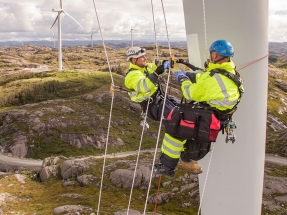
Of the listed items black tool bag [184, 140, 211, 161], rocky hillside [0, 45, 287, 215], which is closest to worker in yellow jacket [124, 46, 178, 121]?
black tool bag [184, 140, 211, 161]

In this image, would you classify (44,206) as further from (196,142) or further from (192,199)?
(196,142)

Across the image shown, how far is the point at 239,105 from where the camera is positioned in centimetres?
752

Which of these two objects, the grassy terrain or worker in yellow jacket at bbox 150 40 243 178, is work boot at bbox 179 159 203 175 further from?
the grassy terrain

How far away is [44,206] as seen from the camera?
41.4 meters

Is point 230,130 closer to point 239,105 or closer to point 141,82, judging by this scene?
point 239,105

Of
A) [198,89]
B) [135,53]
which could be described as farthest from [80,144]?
[198,89]

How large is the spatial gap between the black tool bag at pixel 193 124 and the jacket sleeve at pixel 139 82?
145cm

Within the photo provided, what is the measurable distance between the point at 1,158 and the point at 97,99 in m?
38.7

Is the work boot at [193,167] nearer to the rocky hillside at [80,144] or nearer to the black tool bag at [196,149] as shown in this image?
the black tool bag at [196,149]

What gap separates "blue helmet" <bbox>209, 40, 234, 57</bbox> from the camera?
6.63 m

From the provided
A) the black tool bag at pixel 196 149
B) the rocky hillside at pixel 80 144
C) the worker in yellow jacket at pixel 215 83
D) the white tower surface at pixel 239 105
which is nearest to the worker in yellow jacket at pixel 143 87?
the black tool bag at pixel 196 149

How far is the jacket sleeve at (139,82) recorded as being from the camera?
28.9 ft

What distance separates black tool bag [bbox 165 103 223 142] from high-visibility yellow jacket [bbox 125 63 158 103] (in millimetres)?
1472

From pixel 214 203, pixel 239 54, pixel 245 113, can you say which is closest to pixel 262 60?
pixel 239 54
